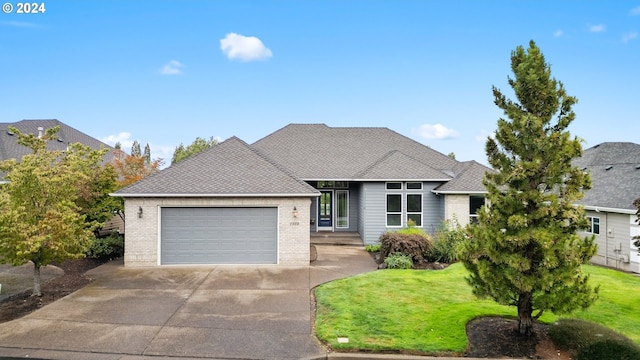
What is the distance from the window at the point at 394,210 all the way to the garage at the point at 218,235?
6.62m

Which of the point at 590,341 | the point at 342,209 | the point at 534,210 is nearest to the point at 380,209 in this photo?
the point at 342,209

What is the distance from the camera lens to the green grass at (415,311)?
22.3 feet

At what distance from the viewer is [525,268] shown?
6.08 metres

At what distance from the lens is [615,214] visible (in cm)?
1477

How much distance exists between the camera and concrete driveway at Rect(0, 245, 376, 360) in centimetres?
641

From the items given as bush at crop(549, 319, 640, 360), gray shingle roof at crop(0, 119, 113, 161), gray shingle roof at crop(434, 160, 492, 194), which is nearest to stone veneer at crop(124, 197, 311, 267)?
gray shingle roof at crop(434, 160, 492, 194)

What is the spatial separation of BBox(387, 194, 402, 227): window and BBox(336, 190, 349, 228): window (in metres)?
3.17

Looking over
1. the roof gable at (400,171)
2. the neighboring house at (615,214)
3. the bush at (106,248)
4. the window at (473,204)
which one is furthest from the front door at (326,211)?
the neighboring house at (615,214)

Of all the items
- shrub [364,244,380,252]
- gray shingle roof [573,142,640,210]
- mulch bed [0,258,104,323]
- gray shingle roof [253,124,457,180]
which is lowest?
mulch bed [0,258,104,323]

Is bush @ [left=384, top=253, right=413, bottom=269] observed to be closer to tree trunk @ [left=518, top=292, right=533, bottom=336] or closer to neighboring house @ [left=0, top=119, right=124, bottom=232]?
tree trunk @ [left=518, top=292, right=533, bottom=336]

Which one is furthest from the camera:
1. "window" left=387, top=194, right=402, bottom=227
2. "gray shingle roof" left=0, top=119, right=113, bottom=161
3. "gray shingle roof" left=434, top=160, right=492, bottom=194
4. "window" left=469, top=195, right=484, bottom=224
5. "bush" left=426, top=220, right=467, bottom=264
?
"gray shingle roof" left=0, top=119, right=113, bottom=161

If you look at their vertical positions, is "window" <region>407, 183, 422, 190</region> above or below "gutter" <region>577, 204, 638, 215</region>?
above

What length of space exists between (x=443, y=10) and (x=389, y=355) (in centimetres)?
1507

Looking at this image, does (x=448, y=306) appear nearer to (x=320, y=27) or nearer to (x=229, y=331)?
(x=229, y=331)
